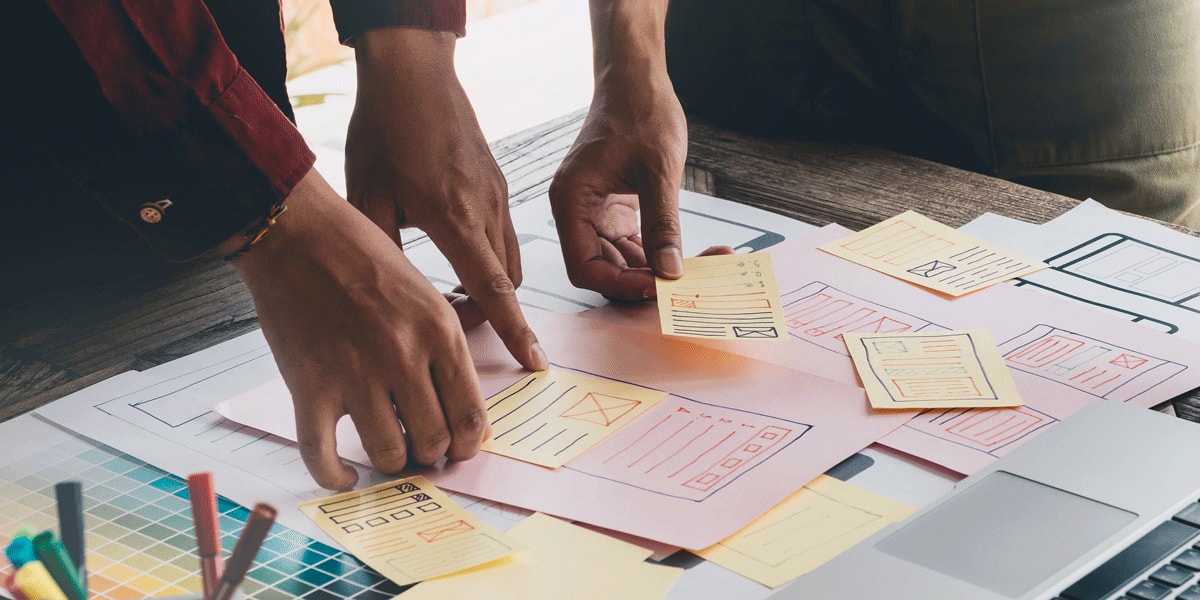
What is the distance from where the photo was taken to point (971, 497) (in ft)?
1.86

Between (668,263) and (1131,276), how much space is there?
1.18 feet

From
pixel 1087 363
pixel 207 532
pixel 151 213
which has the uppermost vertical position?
pixel 151 213

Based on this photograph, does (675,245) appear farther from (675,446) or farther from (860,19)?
(860,19)

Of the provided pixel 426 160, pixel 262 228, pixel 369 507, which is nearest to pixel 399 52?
pixel 426 160

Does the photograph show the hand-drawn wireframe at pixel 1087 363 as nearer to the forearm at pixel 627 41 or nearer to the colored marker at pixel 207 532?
the forearm at pixel 627 41

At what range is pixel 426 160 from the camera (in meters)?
0.89

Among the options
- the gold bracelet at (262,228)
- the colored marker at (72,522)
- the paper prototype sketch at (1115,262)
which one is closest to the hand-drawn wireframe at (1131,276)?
the paper prototype sketch at (1115,262)

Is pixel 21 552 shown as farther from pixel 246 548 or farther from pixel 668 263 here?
pixel 668 263

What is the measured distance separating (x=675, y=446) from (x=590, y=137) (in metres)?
0.39

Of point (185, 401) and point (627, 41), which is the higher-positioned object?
point (627, 41)

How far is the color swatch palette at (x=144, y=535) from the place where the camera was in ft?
1.86

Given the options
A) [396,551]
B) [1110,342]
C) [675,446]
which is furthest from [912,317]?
[396,551]

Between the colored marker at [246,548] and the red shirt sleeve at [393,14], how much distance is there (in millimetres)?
582

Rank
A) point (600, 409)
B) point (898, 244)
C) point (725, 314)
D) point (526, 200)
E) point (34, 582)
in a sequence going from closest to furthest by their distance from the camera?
point (34, 582), point (600, 409), point (725, 314), point (898, 244), point (526, 200)
